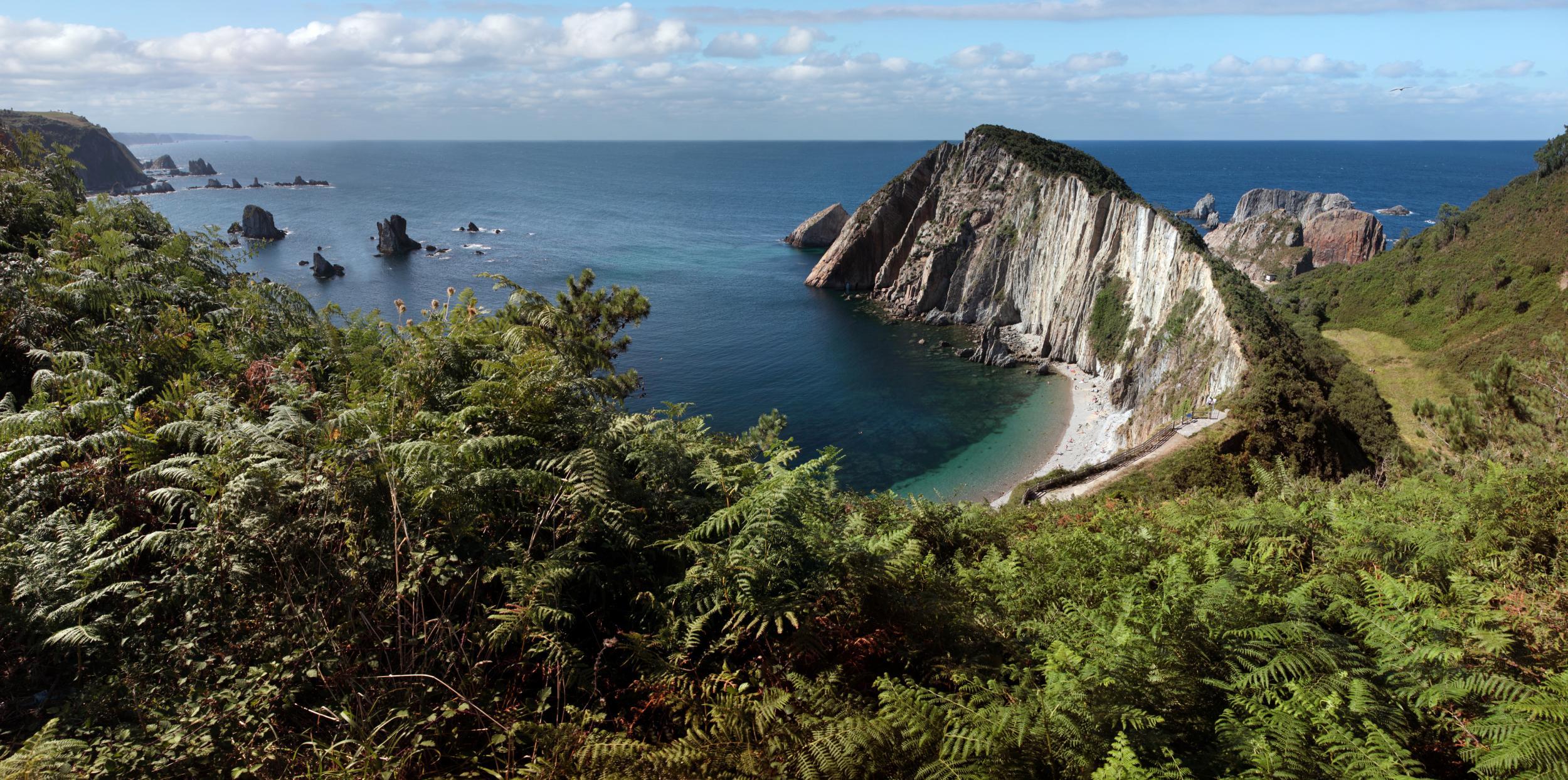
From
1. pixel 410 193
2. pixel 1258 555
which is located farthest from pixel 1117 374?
pixel 410 193

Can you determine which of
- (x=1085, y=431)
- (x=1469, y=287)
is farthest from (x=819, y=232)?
(x=1469, y=287)

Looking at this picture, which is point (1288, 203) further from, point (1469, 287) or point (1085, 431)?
point (1085, 431)

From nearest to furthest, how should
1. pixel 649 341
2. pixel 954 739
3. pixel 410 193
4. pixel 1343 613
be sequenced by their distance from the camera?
pixel 954 739, pixel 1343 613, pixel 649 341, pixel 410 193

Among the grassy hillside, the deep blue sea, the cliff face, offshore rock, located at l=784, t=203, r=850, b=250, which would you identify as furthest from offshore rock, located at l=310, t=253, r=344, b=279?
the grassy hillside

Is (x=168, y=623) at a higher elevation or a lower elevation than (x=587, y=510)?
lower

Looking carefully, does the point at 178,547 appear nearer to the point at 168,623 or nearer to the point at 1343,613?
the point at 168,623
